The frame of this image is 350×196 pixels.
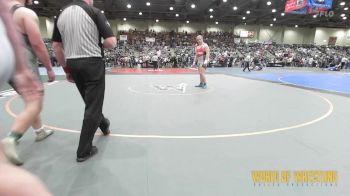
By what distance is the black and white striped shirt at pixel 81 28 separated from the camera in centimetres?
234

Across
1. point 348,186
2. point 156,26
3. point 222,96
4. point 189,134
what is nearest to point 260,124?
point 189,134

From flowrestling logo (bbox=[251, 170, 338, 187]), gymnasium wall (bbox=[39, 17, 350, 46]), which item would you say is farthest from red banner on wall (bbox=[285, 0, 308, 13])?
gymnasium wall (bbox=[39, 17, 350, 46])

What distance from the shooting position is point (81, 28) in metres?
2.35

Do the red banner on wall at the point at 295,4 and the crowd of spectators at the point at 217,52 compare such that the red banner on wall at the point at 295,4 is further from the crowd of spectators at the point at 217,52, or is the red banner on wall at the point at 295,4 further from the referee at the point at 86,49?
the referee at the point at 86,49

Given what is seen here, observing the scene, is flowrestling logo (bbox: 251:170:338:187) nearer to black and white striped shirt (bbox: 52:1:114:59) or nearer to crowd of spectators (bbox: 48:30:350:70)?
black and white striped shirt (bbox: 52:1:114:59)

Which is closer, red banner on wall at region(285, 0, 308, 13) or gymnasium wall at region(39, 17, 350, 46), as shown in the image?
red banner on wall at region(285, 0, 308, 13)

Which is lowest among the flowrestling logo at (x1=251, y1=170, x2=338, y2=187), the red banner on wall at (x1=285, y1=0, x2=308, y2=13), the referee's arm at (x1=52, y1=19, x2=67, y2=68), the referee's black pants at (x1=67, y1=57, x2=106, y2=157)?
the flowrestling logo at (x1=251, y1=170, x2=338, y2=187)

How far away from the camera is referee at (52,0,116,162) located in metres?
2.35

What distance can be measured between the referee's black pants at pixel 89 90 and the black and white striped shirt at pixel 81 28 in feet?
0.27

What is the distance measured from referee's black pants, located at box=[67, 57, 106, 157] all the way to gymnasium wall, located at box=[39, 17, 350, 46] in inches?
1271

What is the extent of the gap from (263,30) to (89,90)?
1534 inches

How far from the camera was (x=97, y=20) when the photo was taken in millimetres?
Answer: 2359

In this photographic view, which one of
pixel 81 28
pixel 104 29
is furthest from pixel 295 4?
pixel 81 28

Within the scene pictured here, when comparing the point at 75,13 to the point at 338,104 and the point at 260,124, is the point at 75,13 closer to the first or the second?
the point at 260,124
